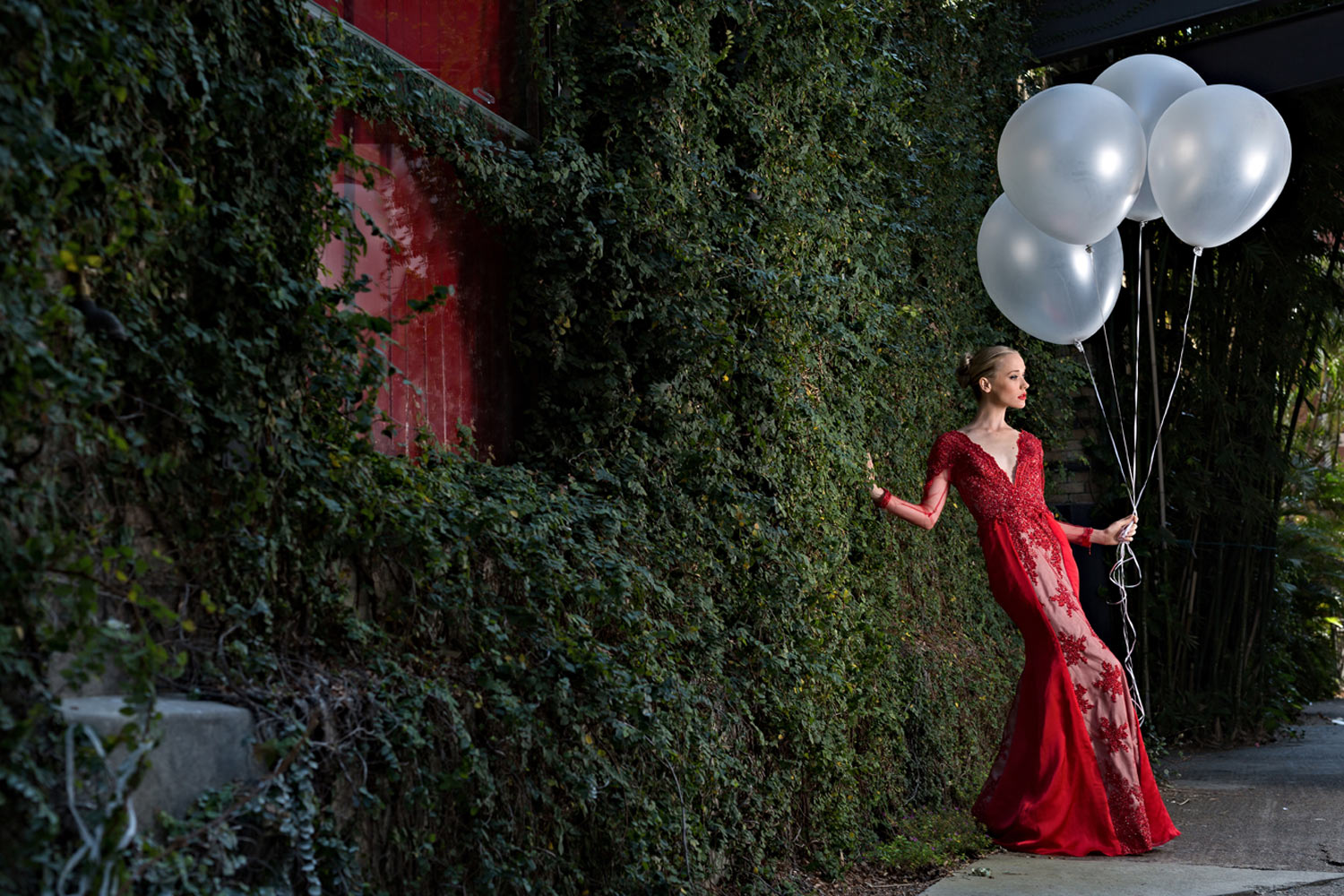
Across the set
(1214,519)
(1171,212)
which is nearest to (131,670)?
(1171,212)

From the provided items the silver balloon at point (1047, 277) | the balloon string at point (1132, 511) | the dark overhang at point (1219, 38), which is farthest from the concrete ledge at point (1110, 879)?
the dark overhang at point (1219, 38)

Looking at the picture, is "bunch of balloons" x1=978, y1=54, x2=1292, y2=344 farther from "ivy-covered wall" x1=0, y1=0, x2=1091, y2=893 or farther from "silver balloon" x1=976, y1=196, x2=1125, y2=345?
"ivy-covered wall" x1=0, y1=0, x2=1091, y2=893

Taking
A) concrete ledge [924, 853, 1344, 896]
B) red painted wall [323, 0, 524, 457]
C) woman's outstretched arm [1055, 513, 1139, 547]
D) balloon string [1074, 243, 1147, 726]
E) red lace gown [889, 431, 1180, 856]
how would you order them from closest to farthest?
red painted wall [323, 0, 524, 457] < concrete ledge [924, 853, 1344, 896] < red lace gown [889, 431, 1180, 856] < woman's outstretched arm [1055, 513, 1139, 547] < balloon string [1074, 243, 1147, 726]

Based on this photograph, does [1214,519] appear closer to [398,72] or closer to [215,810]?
[398,72]

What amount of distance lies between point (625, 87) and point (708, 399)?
3.20 feet

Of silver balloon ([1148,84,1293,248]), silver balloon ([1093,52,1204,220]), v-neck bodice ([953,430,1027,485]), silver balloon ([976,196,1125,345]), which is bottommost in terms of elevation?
v-neck bodice ([953,430,1027,485])

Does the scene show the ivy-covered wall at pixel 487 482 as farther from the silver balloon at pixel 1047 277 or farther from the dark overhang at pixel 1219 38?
the dark overhang at pixel 1219 38

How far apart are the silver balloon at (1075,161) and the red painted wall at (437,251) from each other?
182cm

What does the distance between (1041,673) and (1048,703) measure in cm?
12

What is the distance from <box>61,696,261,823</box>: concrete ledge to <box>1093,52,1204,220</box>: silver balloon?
415 centimetres

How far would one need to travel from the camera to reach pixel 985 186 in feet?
22.1

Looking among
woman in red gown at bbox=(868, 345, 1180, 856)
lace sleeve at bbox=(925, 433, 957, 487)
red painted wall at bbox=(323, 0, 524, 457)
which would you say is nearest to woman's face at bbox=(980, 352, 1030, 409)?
woman in red gown at bbox=(868, 345, 1180, 856)

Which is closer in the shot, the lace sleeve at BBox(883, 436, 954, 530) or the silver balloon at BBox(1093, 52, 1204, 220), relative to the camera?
the lace sleeve at BBox(883, 436, 954, 530)

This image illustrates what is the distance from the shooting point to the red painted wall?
10.4 ft
